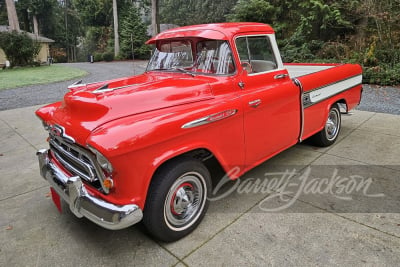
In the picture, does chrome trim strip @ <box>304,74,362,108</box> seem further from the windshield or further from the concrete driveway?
the windshield

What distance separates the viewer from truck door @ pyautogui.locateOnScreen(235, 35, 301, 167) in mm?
3037

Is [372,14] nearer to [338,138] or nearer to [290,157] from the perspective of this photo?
[338,138]

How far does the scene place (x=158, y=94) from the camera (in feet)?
8.70

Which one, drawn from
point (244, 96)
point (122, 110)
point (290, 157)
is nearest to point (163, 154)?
point (122, 110)

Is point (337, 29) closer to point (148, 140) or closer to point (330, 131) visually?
point (330, 131)

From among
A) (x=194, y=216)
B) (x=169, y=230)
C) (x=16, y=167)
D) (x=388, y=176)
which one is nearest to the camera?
(x=169, y=230)

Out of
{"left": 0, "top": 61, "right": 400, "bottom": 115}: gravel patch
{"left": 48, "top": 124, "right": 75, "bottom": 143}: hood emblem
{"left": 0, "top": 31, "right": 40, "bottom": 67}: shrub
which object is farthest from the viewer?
{"left": 0, "top": 31, "right": 40, "bottom": 67}: shrub

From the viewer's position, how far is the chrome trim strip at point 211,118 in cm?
243

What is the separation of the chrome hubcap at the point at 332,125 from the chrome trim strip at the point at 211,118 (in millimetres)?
2436

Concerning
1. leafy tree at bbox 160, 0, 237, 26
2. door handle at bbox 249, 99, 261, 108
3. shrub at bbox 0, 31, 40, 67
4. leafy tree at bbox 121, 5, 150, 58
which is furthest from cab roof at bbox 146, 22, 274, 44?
leafy tree at bbox 121, 5, 150, 58

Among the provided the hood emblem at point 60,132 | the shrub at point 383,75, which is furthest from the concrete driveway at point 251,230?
the shrub at point 383,75

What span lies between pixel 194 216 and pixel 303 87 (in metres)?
2.17

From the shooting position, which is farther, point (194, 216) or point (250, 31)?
point (250, 31)

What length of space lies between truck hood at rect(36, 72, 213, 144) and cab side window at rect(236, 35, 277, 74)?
516 millimetres
